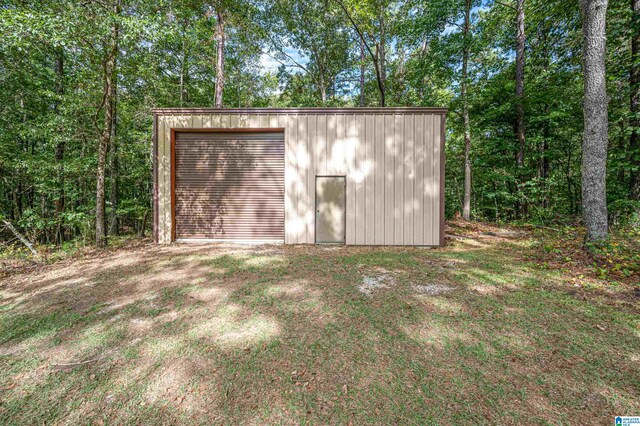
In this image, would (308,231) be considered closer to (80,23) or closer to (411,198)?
(411,198)

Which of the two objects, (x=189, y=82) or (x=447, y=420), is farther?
(x=189, y=82)

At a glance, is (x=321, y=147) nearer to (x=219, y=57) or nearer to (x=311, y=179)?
(x=311, y=179)

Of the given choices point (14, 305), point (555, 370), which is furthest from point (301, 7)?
point (555, 370)

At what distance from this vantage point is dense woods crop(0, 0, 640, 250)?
5.21 m

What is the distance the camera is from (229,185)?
6758 millimetres

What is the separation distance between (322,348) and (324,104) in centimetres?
1365

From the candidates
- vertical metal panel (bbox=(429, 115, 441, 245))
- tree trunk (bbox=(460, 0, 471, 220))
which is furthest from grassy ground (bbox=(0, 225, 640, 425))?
tree trunk (bbox=(460, 0, 471, 220))

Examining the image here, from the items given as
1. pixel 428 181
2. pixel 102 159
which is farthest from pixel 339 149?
pixel 102 159

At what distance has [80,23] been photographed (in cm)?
493

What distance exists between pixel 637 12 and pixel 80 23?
12760mm

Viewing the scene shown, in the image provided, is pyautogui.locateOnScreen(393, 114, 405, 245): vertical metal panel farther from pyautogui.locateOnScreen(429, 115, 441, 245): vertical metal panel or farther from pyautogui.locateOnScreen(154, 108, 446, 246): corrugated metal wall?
pyautogui.locateOnScreen(429, 115, 441, 245): vertical metal panel

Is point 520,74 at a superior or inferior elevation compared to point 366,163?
superior

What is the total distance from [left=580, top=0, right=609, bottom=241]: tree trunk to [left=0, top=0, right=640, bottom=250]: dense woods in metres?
0.02

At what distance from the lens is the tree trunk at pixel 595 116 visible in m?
4.35
